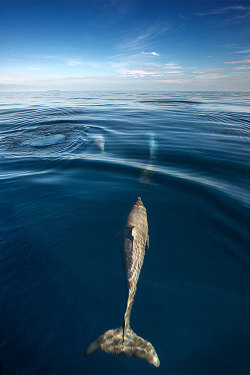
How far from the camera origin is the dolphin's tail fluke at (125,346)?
3442 millimetres

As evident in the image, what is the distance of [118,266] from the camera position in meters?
4.84

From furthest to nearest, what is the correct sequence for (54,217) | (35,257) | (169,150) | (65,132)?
(65,132)
(169,150)
(54,217)
(35,257)

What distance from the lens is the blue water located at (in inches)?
136

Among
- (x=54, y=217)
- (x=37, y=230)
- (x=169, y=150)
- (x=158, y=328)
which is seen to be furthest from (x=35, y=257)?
(x=169, y=150)

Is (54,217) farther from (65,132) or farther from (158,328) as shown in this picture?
(65,132)

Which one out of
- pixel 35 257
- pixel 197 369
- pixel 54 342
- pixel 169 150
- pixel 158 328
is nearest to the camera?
pixel 197 369

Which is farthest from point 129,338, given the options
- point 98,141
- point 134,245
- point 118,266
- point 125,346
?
point 98,141

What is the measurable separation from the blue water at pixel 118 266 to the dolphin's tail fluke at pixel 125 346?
0.11m

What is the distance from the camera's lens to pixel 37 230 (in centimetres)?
579

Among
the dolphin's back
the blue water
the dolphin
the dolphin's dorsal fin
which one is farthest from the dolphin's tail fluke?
the dolphin

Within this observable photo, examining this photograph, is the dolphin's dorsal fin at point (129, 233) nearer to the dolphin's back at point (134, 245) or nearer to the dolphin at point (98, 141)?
the dolphin's back at point (134, 245)

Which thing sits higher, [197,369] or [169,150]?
[169,150]

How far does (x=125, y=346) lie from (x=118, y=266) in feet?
5.35

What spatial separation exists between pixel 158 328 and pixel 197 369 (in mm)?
854
